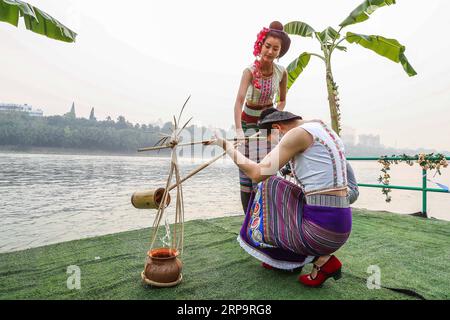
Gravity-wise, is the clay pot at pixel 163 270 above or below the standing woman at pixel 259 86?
below

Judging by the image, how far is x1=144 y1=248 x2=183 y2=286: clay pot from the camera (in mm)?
1723

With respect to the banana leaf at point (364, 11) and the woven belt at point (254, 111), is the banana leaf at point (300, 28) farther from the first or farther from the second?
the woven belt at point (254, 111)

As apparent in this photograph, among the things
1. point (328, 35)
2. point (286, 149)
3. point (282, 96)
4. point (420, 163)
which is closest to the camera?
point (286, 149)

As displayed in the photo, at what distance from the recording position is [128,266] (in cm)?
211

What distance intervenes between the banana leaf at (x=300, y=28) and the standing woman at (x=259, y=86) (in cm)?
347

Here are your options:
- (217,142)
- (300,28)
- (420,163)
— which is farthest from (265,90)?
(300,28)

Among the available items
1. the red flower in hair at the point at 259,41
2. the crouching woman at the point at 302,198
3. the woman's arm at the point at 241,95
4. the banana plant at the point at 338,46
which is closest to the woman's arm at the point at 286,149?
the crouching woman at the point at 302,198

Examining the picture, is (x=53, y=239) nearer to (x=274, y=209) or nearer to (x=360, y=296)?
(x=274, y=209)

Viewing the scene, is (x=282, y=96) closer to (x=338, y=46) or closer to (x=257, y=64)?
(x=257, y=64)

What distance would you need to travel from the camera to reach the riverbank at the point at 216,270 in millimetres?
1704

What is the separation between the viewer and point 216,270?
2.04 m

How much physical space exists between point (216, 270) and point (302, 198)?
77 cm

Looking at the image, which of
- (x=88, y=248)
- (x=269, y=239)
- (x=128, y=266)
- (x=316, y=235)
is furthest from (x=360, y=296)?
(x=88, y=248)

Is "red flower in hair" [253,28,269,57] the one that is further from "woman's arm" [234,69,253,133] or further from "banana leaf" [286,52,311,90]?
"banana leaf" [286,52,311,90]
